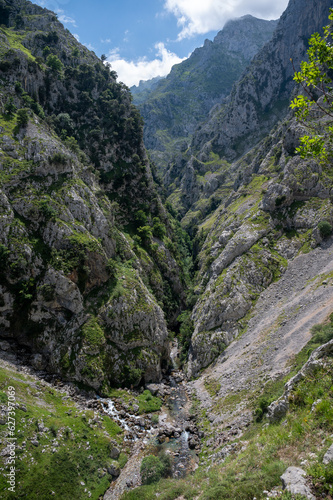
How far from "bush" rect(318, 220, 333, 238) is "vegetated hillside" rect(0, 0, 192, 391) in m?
44.9

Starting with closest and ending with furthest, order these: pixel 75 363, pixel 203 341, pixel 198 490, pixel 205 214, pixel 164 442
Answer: pixel 198 490
pixel 164 442
pixel 75 363
pixel 203 341
pixel 205 214

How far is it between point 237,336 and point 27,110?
76.2 m

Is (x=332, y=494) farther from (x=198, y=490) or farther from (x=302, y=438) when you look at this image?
(x=198, y=490)

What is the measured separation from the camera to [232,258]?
7319 cm

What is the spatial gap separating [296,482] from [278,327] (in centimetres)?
3986

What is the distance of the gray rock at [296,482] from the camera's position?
10.9 meters

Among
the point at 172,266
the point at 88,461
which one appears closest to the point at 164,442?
the point at 88,461

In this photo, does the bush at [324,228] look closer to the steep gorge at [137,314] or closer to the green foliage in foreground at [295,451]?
the steep gorge at [137,314]

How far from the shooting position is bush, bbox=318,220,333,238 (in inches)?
2352

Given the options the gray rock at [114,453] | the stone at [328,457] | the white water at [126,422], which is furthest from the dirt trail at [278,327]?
the stone at [328,457]

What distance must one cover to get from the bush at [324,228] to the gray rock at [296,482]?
58.6 meters

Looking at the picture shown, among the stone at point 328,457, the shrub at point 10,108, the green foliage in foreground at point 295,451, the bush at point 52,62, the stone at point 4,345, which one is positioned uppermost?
the bush at point 52,62

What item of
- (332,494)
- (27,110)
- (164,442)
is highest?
(27,110)

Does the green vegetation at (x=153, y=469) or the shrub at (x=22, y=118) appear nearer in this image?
the green vegetation at (x=153, y=469)
